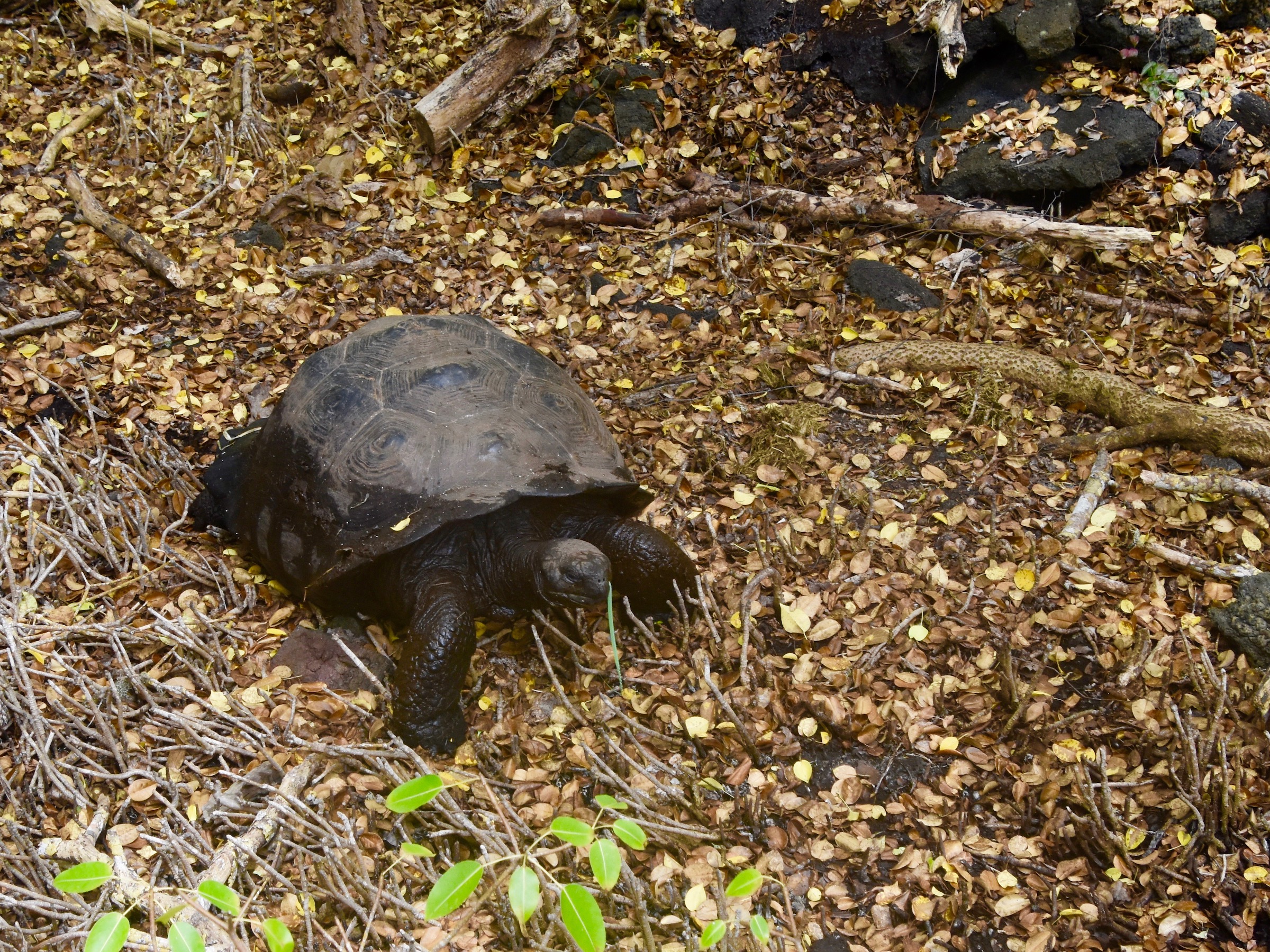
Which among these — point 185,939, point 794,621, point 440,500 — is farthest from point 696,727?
point 185,939

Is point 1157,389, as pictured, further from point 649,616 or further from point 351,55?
point 351,55

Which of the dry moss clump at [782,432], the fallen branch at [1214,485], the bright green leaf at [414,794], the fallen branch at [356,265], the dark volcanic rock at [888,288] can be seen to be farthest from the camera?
the fallen branch at [356,265]

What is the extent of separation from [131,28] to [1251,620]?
873cm

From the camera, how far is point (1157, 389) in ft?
15.5

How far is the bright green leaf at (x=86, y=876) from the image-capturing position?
158 cm

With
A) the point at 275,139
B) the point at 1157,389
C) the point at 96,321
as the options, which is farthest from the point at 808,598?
the point at 275,139

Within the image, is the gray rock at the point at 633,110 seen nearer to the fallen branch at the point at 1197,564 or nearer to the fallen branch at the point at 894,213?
the fallen branch at the point at 894,213

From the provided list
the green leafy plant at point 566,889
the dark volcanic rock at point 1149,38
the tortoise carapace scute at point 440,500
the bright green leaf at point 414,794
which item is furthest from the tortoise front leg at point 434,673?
the dark volcanic rock at point 1149,38

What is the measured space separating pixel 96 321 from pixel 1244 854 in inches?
234

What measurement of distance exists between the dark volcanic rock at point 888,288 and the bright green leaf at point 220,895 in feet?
15.1

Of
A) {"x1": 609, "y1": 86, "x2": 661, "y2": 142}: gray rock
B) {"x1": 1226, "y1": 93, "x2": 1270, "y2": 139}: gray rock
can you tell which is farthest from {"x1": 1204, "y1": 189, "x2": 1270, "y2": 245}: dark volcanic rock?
{"x1": 609, "y1": 86, "x2": 661, "y2": 142}: gray rock

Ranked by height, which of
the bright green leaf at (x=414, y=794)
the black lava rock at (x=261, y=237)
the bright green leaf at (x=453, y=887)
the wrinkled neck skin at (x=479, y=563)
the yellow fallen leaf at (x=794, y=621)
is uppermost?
the bright green leaf at (x=453, y=887)

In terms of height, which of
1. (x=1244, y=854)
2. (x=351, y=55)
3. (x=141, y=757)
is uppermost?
(x=351, y=55)

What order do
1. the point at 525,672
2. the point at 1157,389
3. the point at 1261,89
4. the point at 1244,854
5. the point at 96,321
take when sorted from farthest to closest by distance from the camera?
the point at 1261,89 → the point at 96,321 → the point at 1157,389 → the point at 525,672 → the point at 1244,854
